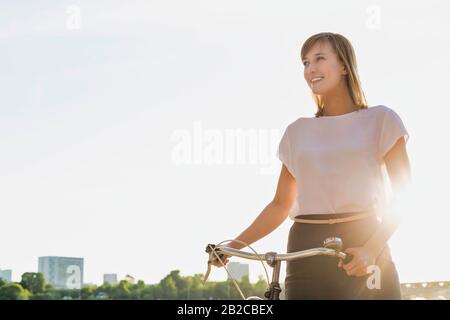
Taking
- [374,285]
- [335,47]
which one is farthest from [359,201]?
[335,47]

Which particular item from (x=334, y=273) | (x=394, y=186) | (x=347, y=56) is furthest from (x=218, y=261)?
(x=347, y=56)

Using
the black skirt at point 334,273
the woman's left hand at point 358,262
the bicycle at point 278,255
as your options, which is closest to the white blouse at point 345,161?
the black skirt at point 334,273

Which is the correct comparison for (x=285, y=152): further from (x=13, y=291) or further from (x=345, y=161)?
(x=13, y=291)

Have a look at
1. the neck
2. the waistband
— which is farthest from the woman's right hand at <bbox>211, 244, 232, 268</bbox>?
the neck

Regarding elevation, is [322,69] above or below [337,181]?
above

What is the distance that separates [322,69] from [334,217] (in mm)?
898

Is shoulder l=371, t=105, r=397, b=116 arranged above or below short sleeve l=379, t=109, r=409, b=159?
above

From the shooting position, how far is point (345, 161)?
5020 millimetres

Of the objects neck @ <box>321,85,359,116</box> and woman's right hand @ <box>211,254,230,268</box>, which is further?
neck @ <box>321,85,359,116</box>

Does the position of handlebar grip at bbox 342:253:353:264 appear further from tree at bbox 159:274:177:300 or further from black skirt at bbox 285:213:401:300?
tree at bbox 159:274:177:300

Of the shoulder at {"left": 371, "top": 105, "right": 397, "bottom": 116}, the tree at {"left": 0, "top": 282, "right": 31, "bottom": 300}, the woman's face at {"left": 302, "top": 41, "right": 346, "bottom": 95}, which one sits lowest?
the tree at {"left": 0, "top": 282, "right": 31, "bottom": 300}

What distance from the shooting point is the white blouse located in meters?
4.93

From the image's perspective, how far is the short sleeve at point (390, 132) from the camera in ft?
16.2
